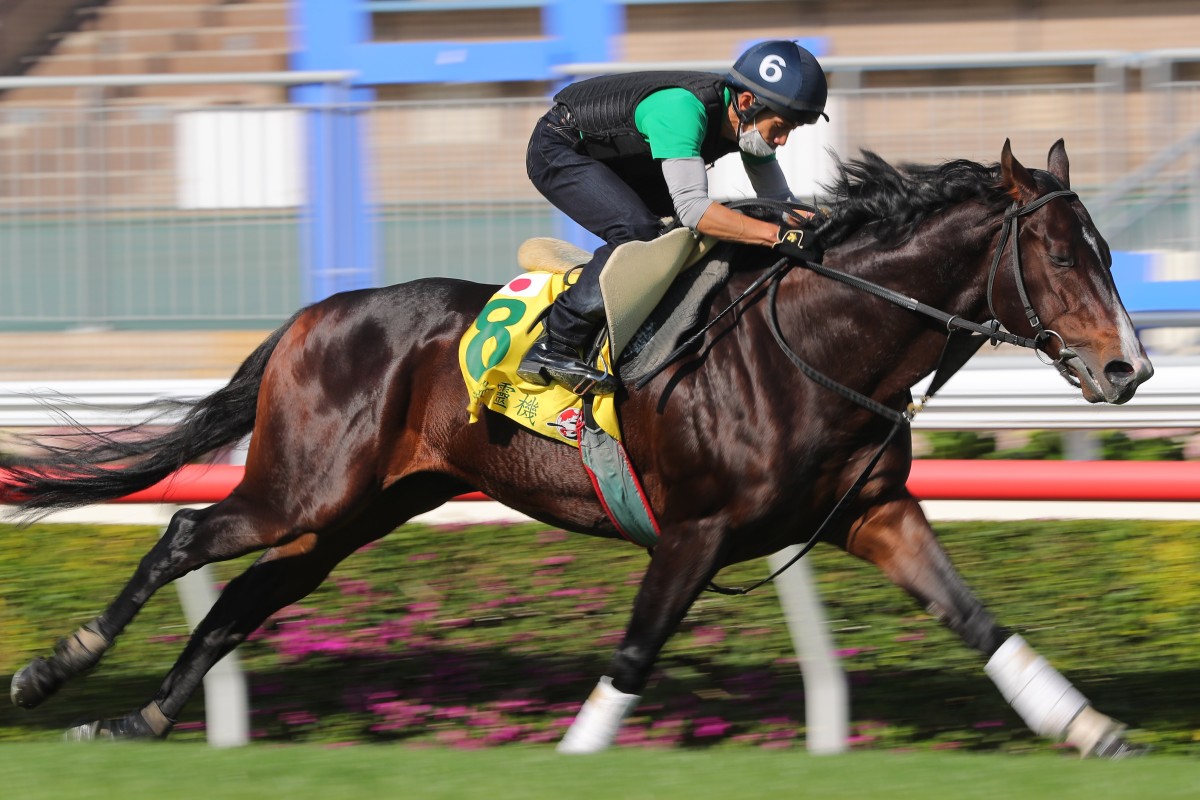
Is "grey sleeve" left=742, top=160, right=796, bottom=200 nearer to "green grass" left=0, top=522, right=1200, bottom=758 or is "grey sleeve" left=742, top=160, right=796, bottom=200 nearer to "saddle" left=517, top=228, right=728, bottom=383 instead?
"saddle" left=517, top=228, right=728, bottom=383

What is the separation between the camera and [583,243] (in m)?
7.69

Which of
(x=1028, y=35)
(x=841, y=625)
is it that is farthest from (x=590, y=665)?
(x=1028, y=35)

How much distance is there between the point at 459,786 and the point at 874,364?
1712 millimetres

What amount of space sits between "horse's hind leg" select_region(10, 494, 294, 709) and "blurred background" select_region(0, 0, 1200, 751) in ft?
3.44

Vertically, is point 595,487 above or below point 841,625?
above

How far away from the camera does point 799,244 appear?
15.3 ft

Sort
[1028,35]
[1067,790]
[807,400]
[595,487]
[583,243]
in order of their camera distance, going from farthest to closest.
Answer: [1028,35], [583,243], [595,487], [807,400], [1067,790]

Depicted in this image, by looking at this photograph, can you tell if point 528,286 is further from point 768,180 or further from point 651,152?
point 768,180

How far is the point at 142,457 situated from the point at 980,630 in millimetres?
2942

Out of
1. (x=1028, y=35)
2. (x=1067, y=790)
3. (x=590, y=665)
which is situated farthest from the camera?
(x=1028, y=35)

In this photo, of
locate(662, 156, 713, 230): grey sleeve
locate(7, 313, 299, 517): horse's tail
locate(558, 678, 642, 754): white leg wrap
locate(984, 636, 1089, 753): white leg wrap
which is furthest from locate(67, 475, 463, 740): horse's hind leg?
locate(984, 636, 1089, 753): white leg wrap

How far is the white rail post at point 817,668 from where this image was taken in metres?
4.95

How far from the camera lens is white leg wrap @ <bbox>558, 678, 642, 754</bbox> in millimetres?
4527

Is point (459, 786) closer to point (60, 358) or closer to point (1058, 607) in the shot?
point (1058, 607)
